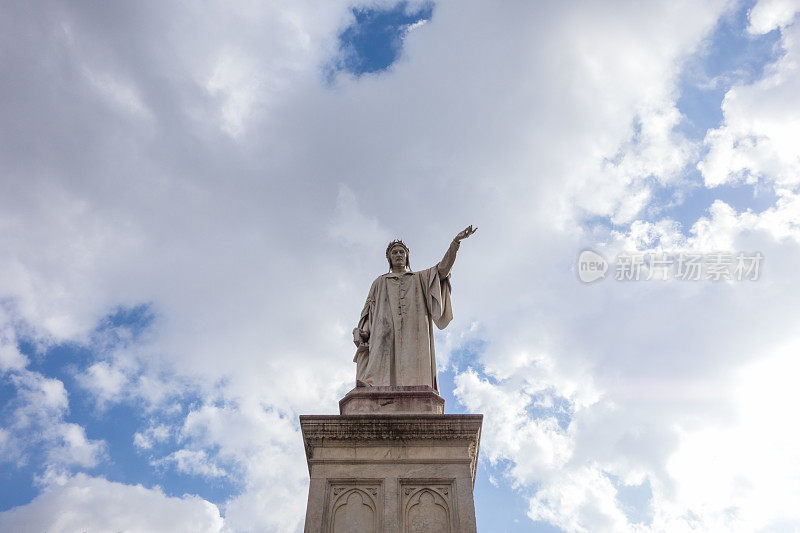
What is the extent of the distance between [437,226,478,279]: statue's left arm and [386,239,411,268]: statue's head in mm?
992

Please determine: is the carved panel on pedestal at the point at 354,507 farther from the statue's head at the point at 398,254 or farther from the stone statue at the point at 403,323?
the statue's head at the point at 398,254

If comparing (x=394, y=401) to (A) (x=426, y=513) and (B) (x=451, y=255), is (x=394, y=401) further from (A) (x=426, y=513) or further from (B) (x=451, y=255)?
(B) (x=451, y=255)

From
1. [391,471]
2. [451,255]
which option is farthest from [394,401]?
[451,255]

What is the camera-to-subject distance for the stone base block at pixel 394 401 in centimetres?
924

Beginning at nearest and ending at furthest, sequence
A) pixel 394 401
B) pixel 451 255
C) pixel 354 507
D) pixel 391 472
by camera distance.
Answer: pixel 354 507, pixel 391 472, pixel 394 401, pixel 451 255

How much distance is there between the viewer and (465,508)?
792cm

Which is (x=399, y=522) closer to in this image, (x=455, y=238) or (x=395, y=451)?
(x=395, y=451)

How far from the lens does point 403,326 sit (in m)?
10.8

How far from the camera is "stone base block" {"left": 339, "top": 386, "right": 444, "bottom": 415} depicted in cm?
924

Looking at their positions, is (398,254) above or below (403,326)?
above

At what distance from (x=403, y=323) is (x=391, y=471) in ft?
10.1

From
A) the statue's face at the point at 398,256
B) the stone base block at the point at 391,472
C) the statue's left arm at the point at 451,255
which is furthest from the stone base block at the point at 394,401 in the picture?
the statue's face at the point at 398,256

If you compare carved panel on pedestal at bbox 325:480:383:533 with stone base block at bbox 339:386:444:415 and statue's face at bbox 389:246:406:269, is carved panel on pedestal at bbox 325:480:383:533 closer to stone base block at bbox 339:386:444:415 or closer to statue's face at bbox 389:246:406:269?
stone base block at bbox 339:386:444:415

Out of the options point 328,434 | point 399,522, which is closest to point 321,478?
point 328,434
